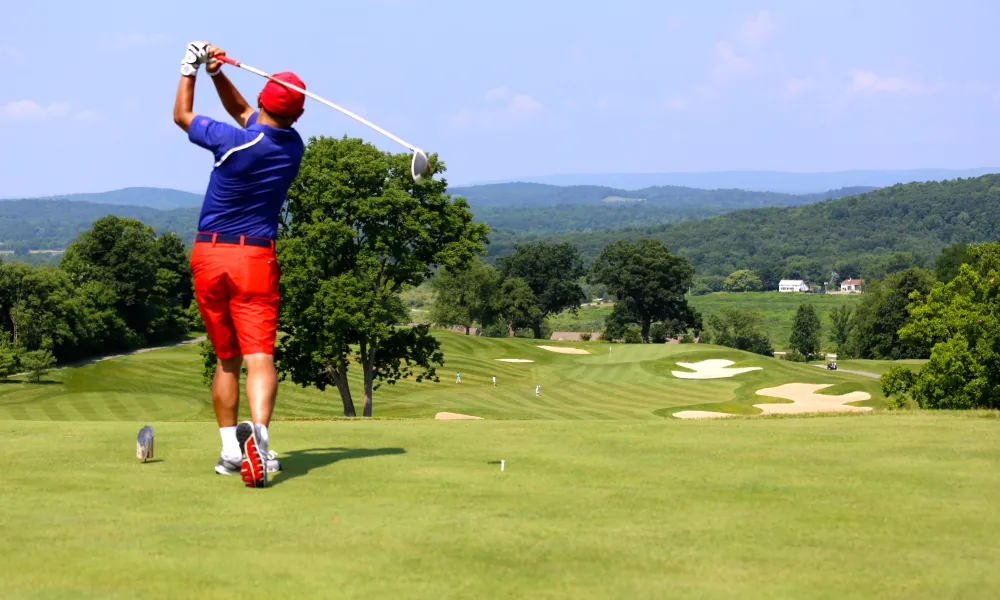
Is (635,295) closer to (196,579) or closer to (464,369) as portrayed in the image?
(464,369)

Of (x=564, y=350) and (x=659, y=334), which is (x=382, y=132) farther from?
(x=659, y=334)

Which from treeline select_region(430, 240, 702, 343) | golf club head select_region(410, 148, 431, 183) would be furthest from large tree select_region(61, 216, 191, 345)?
golf club head select_region(410, 148, 431, 183)

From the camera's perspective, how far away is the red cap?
336 inches

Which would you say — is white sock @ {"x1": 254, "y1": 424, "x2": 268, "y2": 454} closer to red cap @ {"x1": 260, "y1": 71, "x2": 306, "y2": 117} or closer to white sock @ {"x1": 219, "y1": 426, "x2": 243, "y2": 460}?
white sock @ {"x1": 219, "y1": 426, "x2": 243, "y2": 460}

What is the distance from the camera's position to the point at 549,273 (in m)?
138

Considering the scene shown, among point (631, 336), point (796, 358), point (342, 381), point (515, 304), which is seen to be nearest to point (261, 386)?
point (342, 381)

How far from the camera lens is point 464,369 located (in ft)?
245

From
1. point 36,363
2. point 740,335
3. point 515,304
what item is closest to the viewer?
point 36,363

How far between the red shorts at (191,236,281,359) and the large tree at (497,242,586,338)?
5026 inches

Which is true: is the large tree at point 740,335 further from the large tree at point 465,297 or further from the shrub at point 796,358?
the large tree at point 465,297

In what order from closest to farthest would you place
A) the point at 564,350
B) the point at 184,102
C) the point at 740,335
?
the point at 184,102 → the point at 564,350 → the point at 740,335

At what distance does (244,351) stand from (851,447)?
5.22 m

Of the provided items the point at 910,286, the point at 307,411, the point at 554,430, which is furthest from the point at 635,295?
the point at 554,430

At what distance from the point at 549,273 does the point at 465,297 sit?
15.6 m
